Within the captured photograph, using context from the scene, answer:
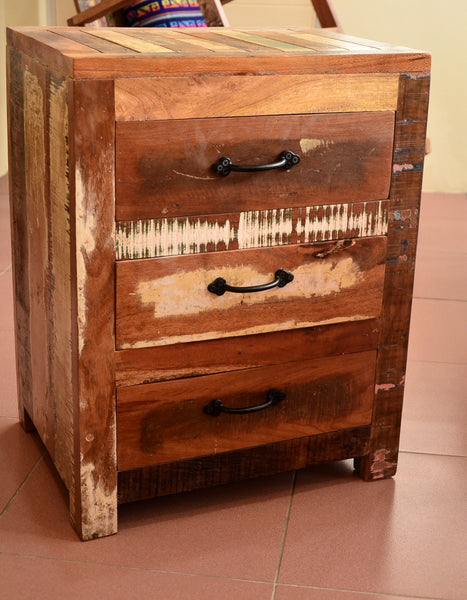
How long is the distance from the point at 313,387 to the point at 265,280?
243 millimetres

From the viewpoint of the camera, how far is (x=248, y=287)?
58.8 inches

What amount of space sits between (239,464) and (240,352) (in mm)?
222

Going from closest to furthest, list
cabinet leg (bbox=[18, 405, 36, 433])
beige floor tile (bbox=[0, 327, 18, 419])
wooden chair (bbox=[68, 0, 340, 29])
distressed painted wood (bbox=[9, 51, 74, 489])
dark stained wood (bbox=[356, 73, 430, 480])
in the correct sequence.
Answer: distressed painted wood (bbox=[9, 51, 74, 489])
dark stained wood (bbox=[356, 73, 430, 480])
cabinet leg (bbox=[18, 405, 36, 433])
beige floor tile (bbox=[0, 327, 18, 419])
wooden chair (bbox=[68, 0, 340, 29])

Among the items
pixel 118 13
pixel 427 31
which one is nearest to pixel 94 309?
pixel 118 13

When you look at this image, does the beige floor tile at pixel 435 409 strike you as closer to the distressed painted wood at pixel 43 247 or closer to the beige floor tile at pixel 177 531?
the beige floor tile at pixel 177 531

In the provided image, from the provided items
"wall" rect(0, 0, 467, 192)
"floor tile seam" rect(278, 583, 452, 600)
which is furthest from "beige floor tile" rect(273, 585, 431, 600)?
"wall" rect(0, 0, 467, 192)

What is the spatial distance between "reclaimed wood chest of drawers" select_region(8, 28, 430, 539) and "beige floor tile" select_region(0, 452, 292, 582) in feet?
0.19

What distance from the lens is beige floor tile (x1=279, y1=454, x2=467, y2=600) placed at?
1.46 m

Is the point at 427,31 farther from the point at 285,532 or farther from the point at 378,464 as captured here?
the point at 285,532

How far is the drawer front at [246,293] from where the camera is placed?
1.44 m

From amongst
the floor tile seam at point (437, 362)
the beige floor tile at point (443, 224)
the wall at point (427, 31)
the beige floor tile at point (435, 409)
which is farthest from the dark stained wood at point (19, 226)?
the wall at point (427, 31)

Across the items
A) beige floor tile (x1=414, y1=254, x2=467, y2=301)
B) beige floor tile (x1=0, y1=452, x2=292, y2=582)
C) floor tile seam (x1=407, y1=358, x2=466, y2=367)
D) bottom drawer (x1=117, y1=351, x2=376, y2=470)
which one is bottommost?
beige floor tile (x1=414, y1=254, x2=467, y2=301)

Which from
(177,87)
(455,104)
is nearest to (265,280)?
(177,87)

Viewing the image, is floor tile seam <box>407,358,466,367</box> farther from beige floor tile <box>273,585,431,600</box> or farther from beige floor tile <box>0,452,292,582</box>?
beige floor tile <box>273,585,431,600</box>
